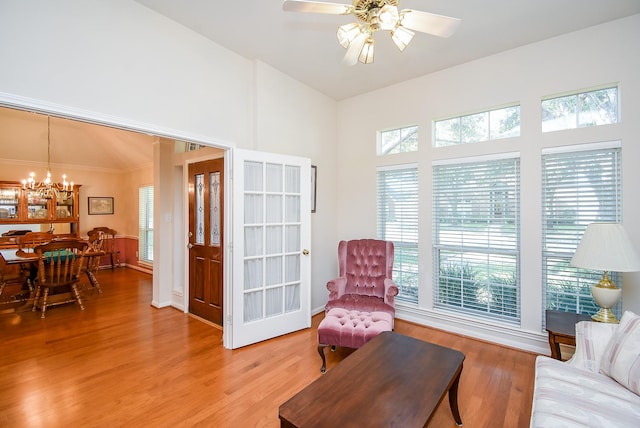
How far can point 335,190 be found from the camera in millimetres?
4324

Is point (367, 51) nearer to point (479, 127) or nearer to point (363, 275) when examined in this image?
point (479, 127)

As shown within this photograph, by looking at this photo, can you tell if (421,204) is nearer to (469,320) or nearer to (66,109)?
(469,320)

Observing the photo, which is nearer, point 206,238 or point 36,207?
point 206,238

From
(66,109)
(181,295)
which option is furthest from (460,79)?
(181,295)

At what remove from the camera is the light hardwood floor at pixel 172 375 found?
77.0 inches

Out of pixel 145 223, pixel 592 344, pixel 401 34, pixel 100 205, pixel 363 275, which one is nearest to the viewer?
pixel 401 34

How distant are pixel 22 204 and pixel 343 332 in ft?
25.1

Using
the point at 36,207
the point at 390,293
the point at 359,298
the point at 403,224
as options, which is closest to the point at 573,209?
the point at 403,224

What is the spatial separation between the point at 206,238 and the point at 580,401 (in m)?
3.68

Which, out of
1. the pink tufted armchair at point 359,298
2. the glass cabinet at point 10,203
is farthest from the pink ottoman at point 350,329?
the glass cabinet at point 10,203

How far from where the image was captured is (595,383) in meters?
1.60

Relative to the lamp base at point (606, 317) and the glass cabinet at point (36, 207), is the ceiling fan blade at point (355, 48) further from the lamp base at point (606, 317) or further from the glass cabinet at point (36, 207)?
the glass cabinet at point (36, 207)

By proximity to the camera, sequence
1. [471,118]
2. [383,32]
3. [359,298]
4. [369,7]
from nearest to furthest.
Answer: [369,7], [383,32], [359,298], [471,118]

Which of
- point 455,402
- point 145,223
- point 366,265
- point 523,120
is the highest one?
point 523,120
